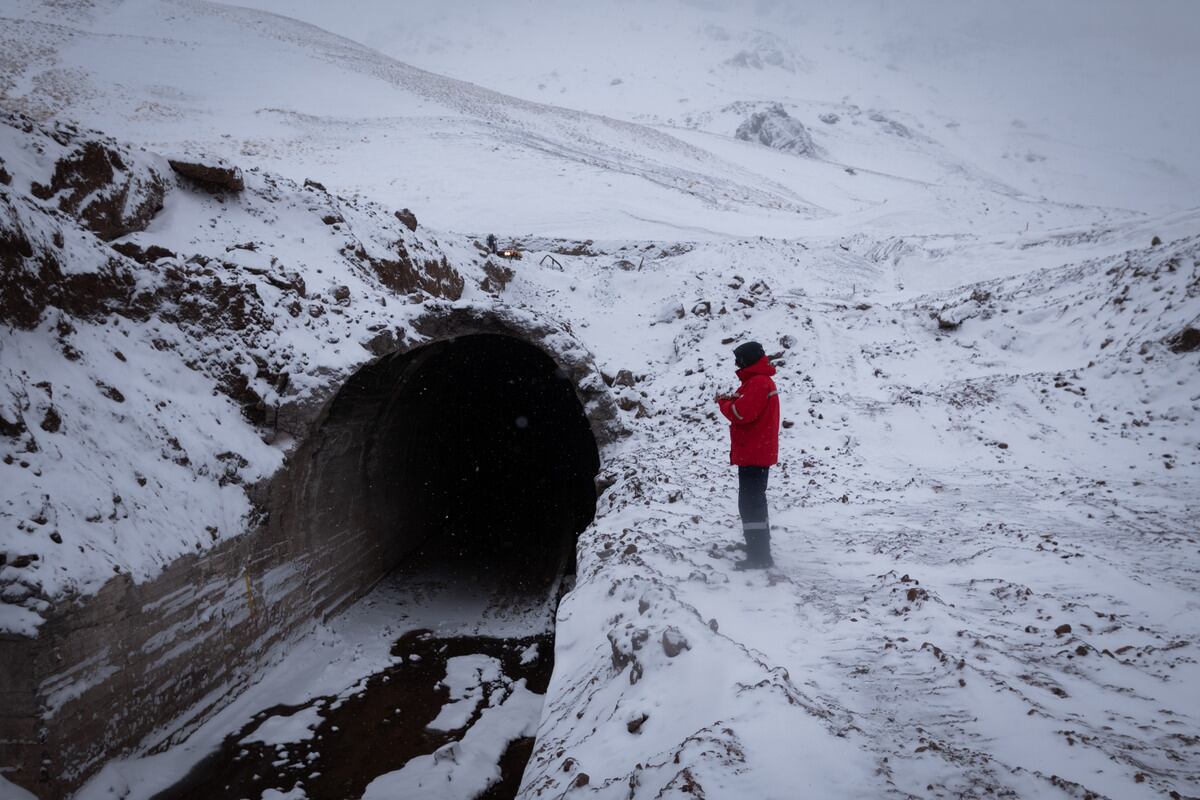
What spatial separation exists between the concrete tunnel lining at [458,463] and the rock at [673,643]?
5.01 metres

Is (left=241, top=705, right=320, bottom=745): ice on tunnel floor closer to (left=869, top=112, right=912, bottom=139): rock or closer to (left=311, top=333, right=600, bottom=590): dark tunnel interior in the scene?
(left=311, top=333, right=600, bottom=590): dark tunnel interior

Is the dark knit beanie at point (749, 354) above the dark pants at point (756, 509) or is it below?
above

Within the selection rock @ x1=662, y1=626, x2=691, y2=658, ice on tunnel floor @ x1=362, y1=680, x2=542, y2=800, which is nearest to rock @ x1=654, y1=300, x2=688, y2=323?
ice on tunnel floor @ x1=362, y1=680, x2=542, y2=800

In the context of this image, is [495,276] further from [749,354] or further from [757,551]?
[757,551]

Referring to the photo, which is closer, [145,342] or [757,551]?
[757,551]

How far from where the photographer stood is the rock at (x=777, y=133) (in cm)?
4825

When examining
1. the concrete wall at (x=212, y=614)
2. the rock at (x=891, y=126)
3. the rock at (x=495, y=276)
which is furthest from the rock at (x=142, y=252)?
the rock at (x=891, y=126)

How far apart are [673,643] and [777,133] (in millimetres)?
52058

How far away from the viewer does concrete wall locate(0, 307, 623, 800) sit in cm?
430

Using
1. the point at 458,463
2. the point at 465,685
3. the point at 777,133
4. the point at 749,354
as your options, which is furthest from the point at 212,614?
the point at 777,133

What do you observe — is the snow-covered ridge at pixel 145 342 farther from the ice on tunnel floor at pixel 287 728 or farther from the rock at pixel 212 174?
the ice on tunnel floor at pixel 287 728

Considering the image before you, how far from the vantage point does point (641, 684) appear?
364 centimetres

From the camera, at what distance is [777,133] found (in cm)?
4916

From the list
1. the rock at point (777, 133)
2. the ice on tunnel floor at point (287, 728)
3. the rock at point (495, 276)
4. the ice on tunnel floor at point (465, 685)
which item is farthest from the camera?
the rock at point (777, 133)
